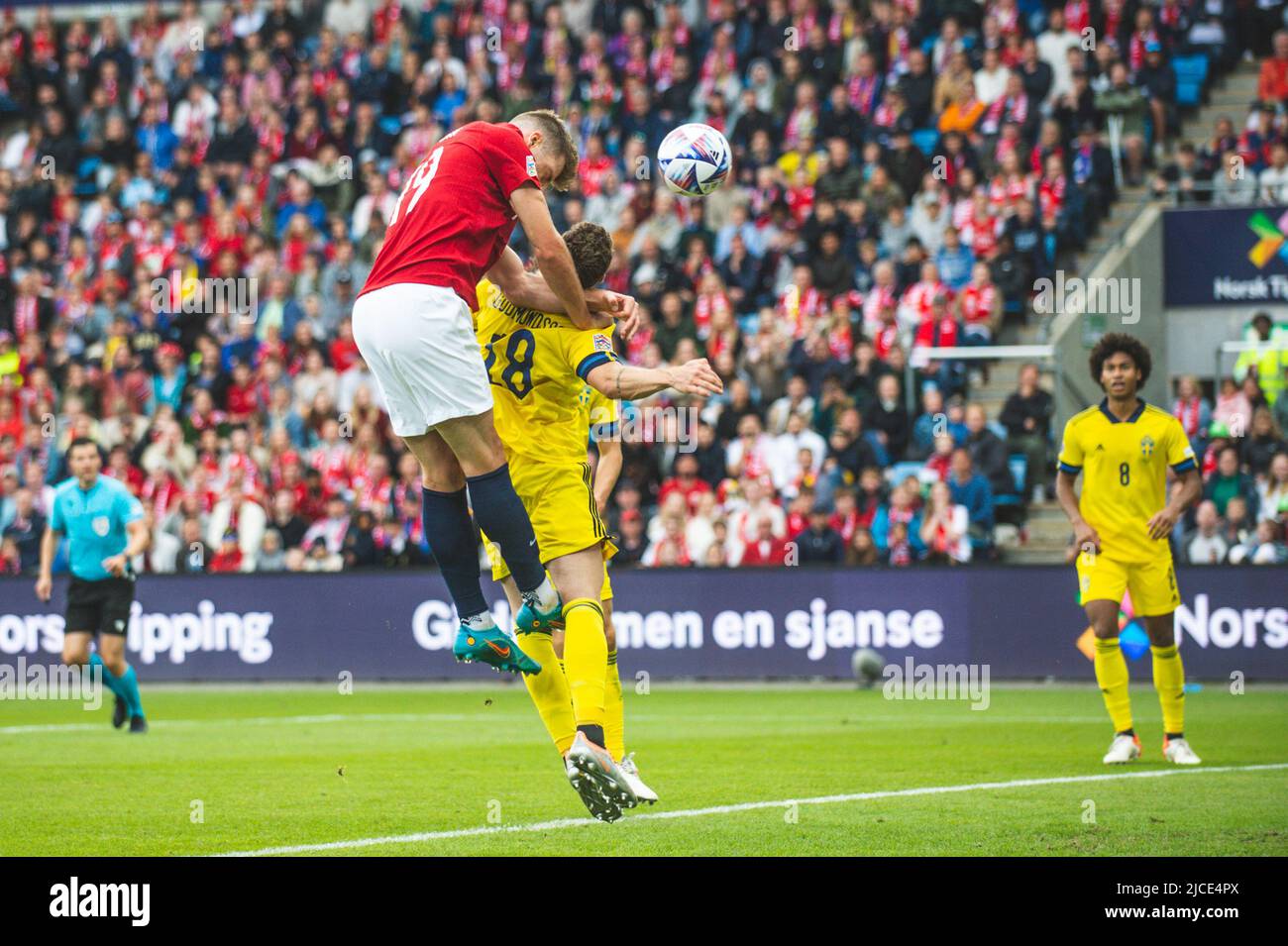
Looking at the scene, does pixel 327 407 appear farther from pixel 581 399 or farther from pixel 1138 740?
pixel 581 399

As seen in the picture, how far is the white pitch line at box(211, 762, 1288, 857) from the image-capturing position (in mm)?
8031

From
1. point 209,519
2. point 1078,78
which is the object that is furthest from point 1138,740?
point 209,519

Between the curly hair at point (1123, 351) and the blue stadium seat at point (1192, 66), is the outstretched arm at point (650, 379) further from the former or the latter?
the blue stadium seat at point (1192, 66)

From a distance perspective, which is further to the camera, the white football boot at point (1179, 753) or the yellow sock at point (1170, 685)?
the yellow sock at point (1170, 685)

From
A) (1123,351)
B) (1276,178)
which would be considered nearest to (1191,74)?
(1276,178)

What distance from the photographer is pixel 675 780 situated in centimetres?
1084

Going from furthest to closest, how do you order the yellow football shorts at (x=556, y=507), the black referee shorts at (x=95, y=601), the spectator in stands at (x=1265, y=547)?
the spectator in stands at (x=1265, y=547) → the black referee shorts at (x=95, y=601) → the yellow football shorts at (x=556, y=507)

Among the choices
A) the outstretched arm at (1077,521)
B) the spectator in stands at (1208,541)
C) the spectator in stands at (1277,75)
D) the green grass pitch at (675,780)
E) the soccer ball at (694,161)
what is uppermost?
the spectator in stands at (1277,75)

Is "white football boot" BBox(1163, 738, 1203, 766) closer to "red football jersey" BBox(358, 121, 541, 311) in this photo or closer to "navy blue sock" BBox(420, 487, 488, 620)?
"navy blue sock" BBox(420, 487, 488, 620)

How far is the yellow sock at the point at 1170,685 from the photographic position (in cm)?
1173

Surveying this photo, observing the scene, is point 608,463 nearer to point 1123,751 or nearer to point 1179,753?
point 1123,751

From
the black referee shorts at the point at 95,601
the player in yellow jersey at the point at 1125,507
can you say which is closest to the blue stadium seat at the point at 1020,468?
the player in yellow jersey at the point at 1125,507

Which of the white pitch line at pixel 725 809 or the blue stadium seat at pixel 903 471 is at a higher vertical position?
the blue stadium seat at pixel 903 471

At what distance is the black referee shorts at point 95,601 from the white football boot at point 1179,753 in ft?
27.1
